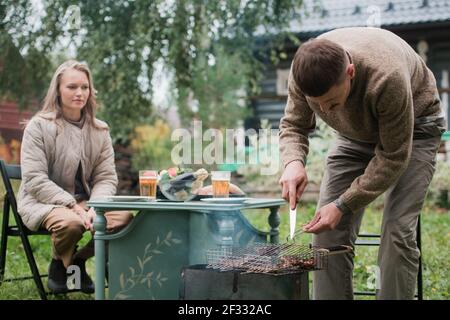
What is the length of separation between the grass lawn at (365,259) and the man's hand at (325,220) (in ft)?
5.41

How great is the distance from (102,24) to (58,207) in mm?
4881

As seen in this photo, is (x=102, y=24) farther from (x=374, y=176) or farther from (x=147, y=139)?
(x=374, y=176)

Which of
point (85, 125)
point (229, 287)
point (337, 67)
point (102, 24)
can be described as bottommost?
point (229, 287)

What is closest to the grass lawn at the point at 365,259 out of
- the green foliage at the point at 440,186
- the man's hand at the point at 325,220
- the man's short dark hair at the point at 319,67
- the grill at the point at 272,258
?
the green foliage at the point at 440,186

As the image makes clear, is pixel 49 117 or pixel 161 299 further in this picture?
pixel 49 117

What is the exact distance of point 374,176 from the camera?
311cm

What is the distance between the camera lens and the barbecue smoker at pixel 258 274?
3.03 metres

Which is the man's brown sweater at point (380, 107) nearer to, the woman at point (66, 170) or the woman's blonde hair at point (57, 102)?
the woman at point (66, 170)

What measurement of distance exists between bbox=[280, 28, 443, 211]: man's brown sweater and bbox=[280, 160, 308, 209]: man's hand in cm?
10

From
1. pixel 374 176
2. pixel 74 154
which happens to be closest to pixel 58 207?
pixel 74 154

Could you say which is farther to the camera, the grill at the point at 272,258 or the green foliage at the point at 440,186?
the green foliage at the point at 440,186

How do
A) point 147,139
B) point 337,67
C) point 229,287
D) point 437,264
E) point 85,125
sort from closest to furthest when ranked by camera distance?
point 337,67
point 229,287
point 85,125
point 437,264
point 147,139

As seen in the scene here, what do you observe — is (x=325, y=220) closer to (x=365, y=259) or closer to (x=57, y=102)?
(x=57, y=102)

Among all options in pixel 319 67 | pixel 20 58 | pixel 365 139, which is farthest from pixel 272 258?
pixel 20 58
